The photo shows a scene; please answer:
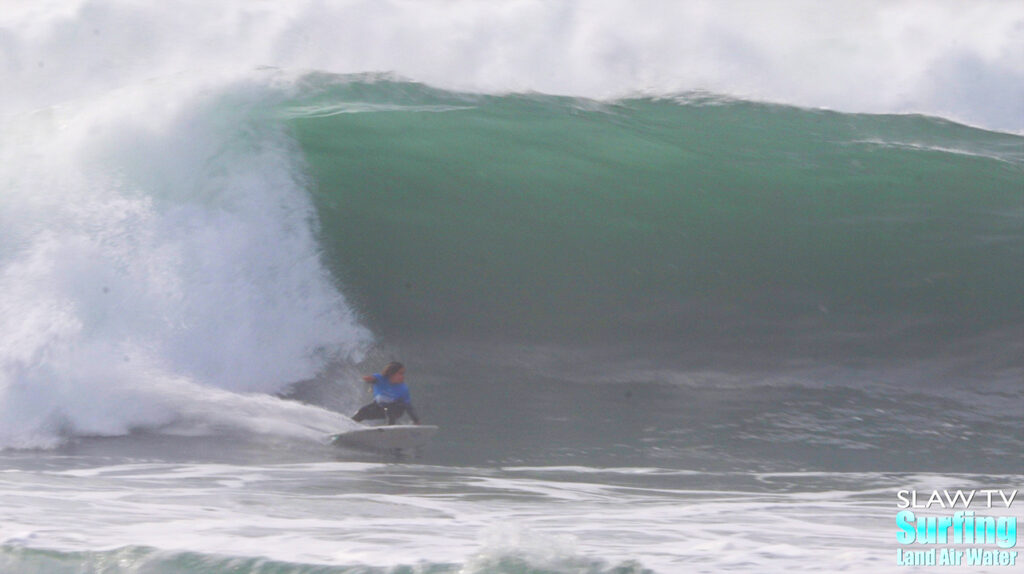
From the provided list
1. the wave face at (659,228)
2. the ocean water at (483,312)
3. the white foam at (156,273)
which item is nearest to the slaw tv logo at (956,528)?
the ocean water at (483,312)

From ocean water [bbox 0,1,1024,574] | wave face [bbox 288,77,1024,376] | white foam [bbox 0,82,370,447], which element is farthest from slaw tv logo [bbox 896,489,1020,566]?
white foam [bbox 0,82,370,447]

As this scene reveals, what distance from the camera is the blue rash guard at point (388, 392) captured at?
19.9ft

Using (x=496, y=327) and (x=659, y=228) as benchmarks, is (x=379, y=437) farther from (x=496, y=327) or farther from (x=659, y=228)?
(x=659, y=228)

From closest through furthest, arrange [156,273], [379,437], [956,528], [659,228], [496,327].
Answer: [956,528] → [379,437] → [156,273] → [496,327] → [659,228]

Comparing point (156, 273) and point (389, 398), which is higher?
point (156, 273)

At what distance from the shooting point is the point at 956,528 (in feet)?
14.0

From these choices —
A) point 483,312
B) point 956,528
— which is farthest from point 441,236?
point 956,528

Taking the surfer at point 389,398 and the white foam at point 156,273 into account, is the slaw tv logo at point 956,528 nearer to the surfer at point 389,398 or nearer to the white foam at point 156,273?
the surfer at point 389,398

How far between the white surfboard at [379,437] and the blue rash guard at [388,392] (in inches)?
9.9

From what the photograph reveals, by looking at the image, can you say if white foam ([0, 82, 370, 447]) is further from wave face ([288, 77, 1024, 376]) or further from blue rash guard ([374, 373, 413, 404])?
wave face ([288, 77, 1024, 376])

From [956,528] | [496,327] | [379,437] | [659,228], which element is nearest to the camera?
[956,528]

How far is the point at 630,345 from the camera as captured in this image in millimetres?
7180

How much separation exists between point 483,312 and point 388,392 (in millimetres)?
1537

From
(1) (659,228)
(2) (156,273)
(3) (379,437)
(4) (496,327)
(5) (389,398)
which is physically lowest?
(3) (379,437)
